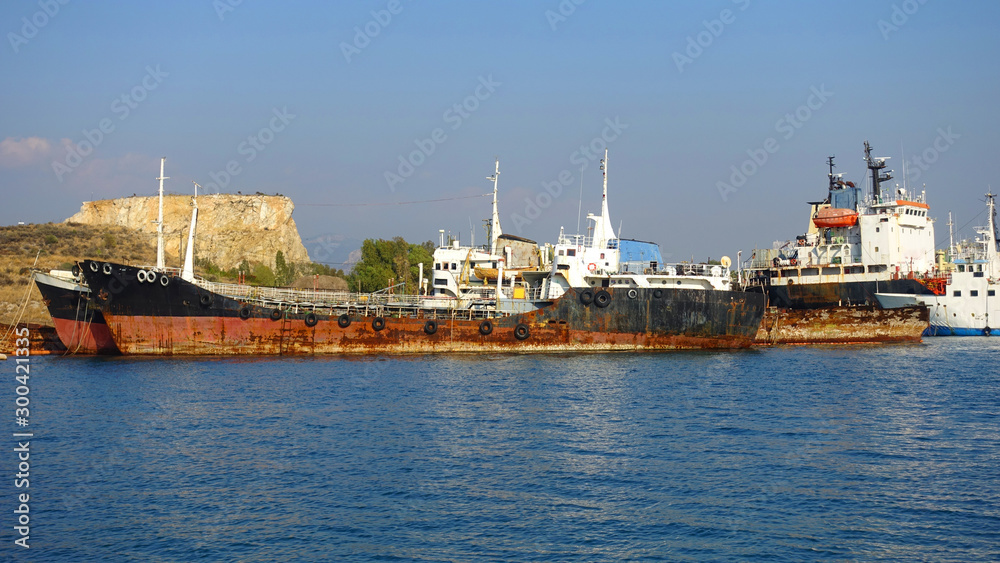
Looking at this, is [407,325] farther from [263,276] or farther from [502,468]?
[263,276]

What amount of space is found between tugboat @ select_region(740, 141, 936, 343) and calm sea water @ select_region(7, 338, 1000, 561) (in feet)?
61.7

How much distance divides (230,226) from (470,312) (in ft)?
174

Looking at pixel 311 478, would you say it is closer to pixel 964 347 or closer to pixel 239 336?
pixel 239 336

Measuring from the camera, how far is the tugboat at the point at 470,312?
34656 millimetres

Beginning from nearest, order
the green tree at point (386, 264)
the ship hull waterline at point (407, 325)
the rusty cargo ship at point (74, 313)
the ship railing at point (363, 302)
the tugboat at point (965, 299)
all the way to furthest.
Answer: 1. the ship hull waterline at point (407, 325)
2. the rusty cargo ship at point (74, 313)
3. the ship railing at point (363, 302)
4. the tugboat at point (965, 299)
5. the green tree at point (386, 264)

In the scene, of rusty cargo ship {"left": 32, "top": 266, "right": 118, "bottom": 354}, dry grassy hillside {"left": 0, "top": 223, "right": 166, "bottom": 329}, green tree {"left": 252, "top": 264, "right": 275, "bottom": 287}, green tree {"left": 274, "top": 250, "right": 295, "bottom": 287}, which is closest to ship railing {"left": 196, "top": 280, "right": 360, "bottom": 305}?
rusty cargo ship {"left": 32, "top": 266, "right": 118, "bottom": 354}

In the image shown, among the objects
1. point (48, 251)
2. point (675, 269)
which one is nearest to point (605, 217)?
point (675, 269)

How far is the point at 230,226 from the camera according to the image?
83125 mm

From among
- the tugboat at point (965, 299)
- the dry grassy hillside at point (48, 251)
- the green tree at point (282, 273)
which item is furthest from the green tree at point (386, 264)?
the tugboat at point (965, 299)

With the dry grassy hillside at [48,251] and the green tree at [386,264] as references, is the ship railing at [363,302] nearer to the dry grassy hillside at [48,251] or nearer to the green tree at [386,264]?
the dry grassy hillside at [48,251]

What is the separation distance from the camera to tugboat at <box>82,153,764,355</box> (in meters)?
34.7

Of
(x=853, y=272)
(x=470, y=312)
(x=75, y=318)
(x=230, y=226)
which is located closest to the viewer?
(x=75, y=318)

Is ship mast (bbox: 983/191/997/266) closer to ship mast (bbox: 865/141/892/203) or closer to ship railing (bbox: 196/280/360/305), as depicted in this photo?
ship mast (bbox: 865/141/892/203)

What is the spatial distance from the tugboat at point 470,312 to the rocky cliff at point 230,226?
152 feet
